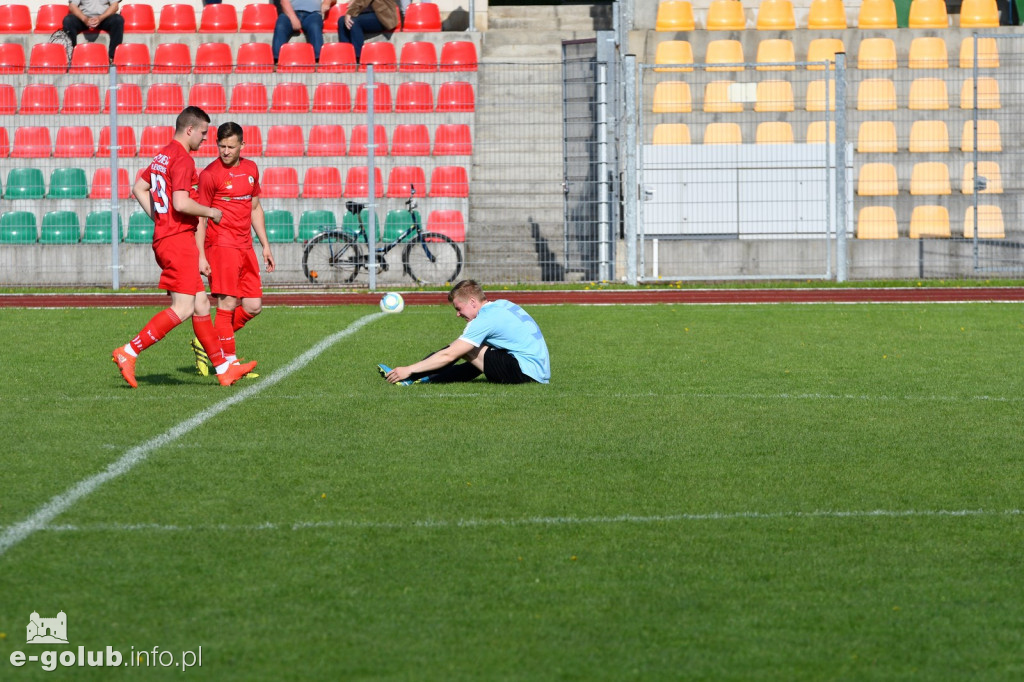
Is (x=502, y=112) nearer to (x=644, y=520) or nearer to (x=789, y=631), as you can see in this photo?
(x=644, y=520)

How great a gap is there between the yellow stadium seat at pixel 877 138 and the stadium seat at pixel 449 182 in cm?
639

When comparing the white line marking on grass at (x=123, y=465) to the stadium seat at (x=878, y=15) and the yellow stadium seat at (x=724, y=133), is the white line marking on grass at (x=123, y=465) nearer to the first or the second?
the yellow stadium seat at (x=724, y=133)

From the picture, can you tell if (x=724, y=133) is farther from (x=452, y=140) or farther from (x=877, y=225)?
(x=452, y=140)

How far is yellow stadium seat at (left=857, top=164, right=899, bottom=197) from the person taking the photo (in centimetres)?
2100

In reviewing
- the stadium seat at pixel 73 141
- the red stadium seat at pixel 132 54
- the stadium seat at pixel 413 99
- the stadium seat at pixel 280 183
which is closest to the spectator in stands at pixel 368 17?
the stadium seat at pixel 413 99

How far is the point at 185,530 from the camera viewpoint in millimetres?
4770

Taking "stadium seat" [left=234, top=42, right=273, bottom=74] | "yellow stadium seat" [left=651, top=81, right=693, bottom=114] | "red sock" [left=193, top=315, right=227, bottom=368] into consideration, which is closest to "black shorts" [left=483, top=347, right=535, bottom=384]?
"red sock" [left=193, top=315, right=227, bottom=368]

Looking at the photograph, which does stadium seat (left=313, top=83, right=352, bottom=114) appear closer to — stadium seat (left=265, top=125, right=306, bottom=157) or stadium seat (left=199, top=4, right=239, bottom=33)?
stadium seat (left=265, top=125, right=306, bottom=157)

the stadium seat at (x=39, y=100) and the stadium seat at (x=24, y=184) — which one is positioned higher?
the stadium seat at (x=39, y=100)

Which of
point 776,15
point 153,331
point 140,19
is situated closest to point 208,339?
point 153,331

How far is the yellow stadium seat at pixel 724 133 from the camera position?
68.9 ft

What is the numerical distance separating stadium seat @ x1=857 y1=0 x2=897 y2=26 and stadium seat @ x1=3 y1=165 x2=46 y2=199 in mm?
14750

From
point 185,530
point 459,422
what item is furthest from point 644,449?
point 185,530

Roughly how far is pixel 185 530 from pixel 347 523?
575 mm
